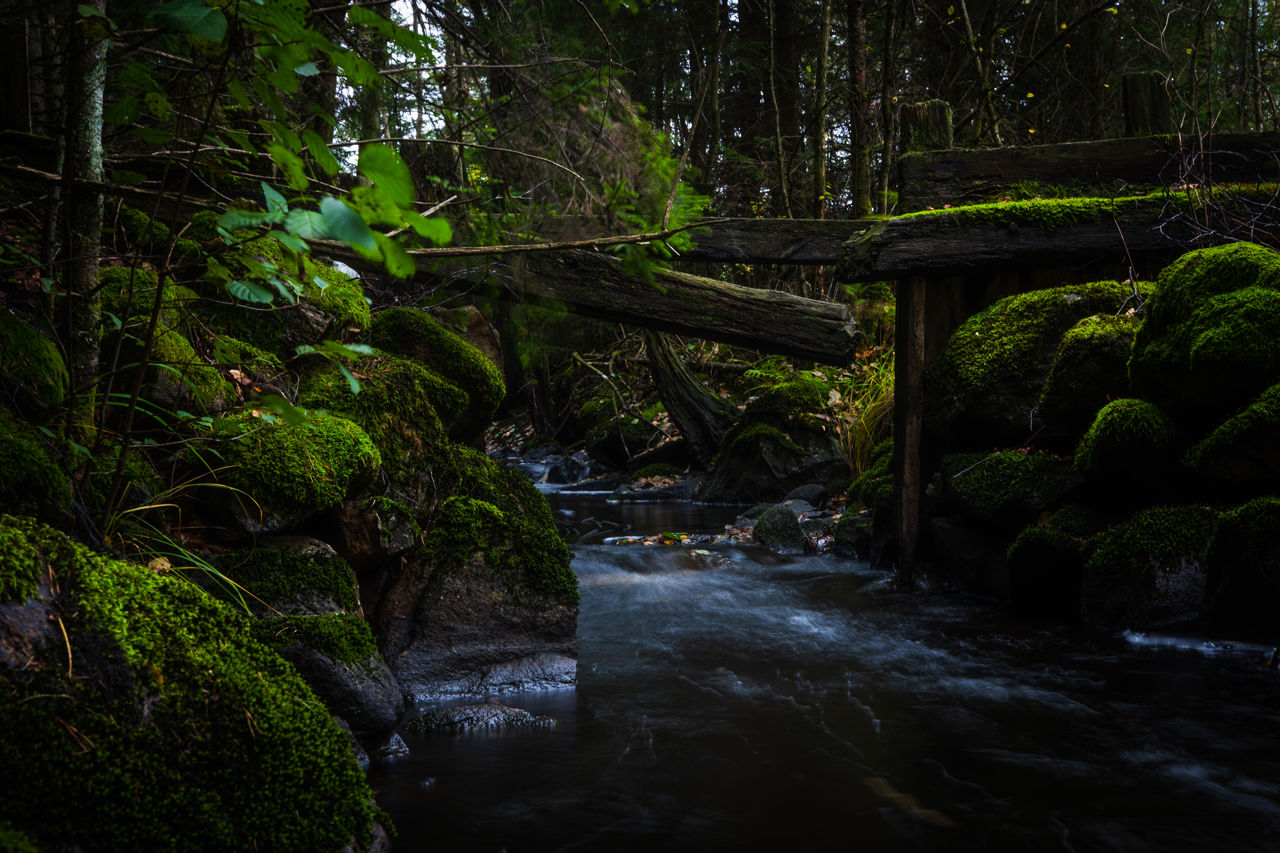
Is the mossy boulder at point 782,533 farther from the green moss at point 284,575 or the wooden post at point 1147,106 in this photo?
the green moss at point 284,575

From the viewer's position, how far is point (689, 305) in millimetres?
7305

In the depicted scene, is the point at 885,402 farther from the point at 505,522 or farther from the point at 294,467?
the point at 294,467

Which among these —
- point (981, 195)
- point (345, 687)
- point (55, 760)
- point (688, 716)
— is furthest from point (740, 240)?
point (55, 760)

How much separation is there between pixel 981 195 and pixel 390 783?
18.9 ft

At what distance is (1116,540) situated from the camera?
14.5 feet

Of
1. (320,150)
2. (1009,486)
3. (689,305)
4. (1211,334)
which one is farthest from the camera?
(689,305)

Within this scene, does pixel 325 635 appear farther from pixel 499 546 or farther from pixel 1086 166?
pixel 1086 166

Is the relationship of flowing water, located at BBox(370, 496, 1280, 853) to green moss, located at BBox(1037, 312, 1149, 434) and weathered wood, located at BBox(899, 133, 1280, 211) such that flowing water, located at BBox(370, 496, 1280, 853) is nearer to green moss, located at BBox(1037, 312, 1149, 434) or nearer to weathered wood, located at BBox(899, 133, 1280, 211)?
green moss, located at BBox(1037, 312, 1149, 434)

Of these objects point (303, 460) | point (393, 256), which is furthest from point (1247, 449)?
point (303, 460)

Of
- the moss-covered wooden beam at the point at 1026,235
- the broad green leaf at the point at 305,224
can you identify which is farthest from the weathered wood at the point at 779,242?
the broad green leaf at the point at 305,224

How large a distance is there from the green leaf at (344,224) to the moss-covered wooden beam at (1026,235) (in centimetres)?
489

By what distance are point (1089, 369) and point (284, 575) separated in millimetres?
4638

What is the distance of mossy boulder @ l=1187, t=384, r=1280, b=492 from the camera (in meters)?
3.86

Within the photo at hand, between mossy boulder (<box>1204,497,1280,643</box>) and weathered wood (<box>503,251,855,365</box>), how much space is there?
4073 mm
